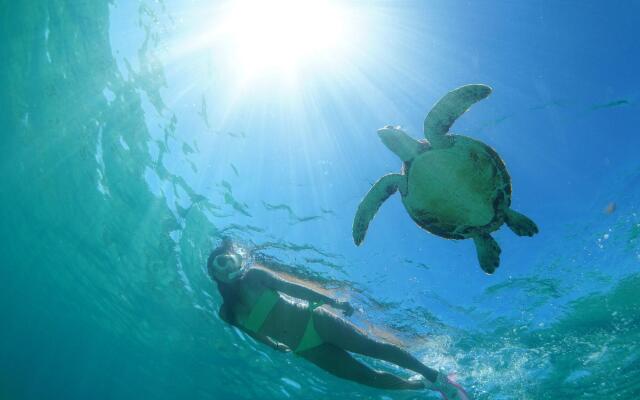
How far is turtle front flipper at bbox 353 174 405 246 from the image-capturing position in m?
4.80

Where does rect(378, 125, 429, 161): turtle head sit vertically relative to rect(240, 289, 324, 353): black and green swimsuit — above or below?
above

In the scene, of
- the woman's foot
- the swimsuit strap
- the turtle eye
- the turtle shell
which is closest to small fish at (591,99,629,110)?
the turtle shell

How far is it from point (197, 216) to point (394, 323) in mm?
8010

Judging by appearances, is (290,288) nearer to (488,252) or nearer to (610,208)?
(488,252)

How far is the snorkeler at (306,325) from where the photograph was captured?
5855 mm

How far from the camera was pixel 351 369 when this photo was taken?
602 centimetres

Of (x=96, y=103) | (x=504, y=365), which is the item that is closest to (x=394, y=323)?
(x=504, y=365)

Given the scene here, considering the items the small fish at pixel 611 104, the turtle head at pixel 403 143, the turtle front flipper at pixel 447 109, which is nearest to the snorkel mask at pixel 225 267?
the turtle head at pixel 403 143

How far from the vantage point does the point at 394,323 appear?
13133 mm

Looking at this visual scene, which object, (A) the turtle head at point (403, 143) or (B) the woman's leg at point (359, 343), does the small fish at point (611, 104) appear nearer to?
(A) the turtle head at point (403, 143)

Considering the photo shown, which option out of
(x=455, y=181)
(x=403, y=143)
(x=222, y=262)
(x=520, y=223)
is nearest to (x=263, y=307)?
(x=222, y=262)

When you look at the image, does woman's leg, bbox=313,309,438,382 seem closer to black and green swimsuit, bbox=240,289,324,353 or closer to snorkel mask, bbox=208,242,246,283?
black and green swimsuit, bbox=240,289,324,353

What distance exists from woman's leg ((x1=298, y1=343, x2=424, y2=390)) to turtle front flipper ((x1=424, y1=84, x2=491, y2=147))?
3.89 metres

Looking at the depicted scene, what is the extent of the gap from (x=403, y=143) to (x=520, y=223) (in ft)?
5.74
